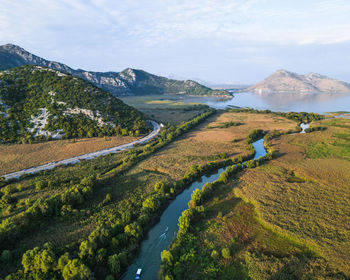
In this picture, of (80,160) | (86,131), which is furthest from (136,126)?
(80,160)

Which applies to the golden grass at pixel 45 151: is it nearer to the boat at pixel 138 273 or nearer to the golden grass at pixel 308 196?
the boat at pixel 138 273

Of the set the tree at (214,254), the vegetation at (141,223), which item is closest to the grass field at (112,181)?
the vegetation at (141,223)

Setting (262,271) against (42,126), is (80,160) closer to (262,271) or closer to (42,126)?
(42,126)

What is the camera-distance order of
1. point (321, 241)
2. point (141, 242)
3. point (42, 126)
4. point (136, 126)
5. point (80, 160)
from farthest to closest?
point (136, 126)
point (42, 126)
point (80, 160)
point (141, 242)
point (321, 241)

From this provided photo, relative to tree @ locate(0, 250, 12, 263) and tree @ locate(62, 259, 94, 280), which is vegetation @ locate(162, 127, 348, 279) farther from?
tree @ locate(0, 250, 12, 263)

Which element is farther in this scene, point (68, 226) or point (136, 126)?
point (136, 126)
